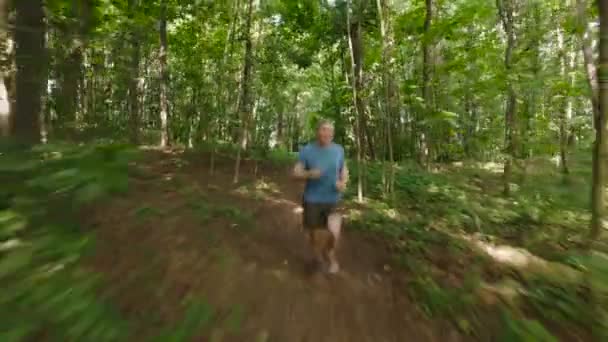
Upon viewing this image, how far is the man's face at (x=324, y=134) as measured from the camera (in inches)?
200

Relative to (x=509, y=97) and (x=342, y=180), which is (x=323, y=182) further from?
(x=509, y=97)

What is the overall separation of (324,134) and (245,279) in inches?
82.2

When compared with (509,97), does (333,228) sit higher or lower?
lower

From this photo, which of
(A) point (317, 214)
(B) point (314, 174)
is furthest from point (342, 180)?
(A) point (317, 214)

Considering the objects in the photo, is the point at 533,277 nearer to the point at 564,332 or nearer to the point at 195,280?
the point at 564,332

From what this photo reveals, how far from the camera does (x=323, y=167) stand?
199 inches

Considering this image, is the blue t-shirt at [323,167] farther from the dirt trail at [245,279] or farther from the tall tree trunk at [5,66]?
the tall tree trunk at [5,66]

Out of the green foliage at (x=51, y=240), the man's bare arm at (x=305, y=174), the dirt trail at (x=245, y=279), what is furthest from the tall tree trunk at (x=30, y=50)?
the man's bare arm at (x=305, y=174)

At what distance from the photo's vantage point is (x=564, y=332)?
3.83 metres

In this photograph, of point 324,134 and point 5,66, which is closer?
point 5,66

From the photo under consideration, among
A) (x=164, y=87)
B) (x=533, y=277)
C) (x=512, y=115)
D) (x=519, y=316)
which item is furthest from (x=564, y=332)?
(x=164, y=87)

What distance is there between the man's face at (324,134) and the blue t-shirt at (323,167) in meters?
0.08

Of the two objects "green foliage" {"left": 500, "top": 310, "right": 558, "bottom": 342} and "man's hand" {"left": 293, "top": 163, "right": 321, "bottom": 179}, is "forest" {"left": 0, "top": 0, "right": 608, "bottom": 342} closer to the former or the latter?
"green foliage" {"left": 500, "top": 310, "right": 558, "bottom": 342}

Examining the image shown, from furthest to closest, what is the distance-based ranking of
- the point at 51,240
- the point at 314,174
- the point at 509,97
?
the point at 509,97
the point at 314,174
the point at 51,240
